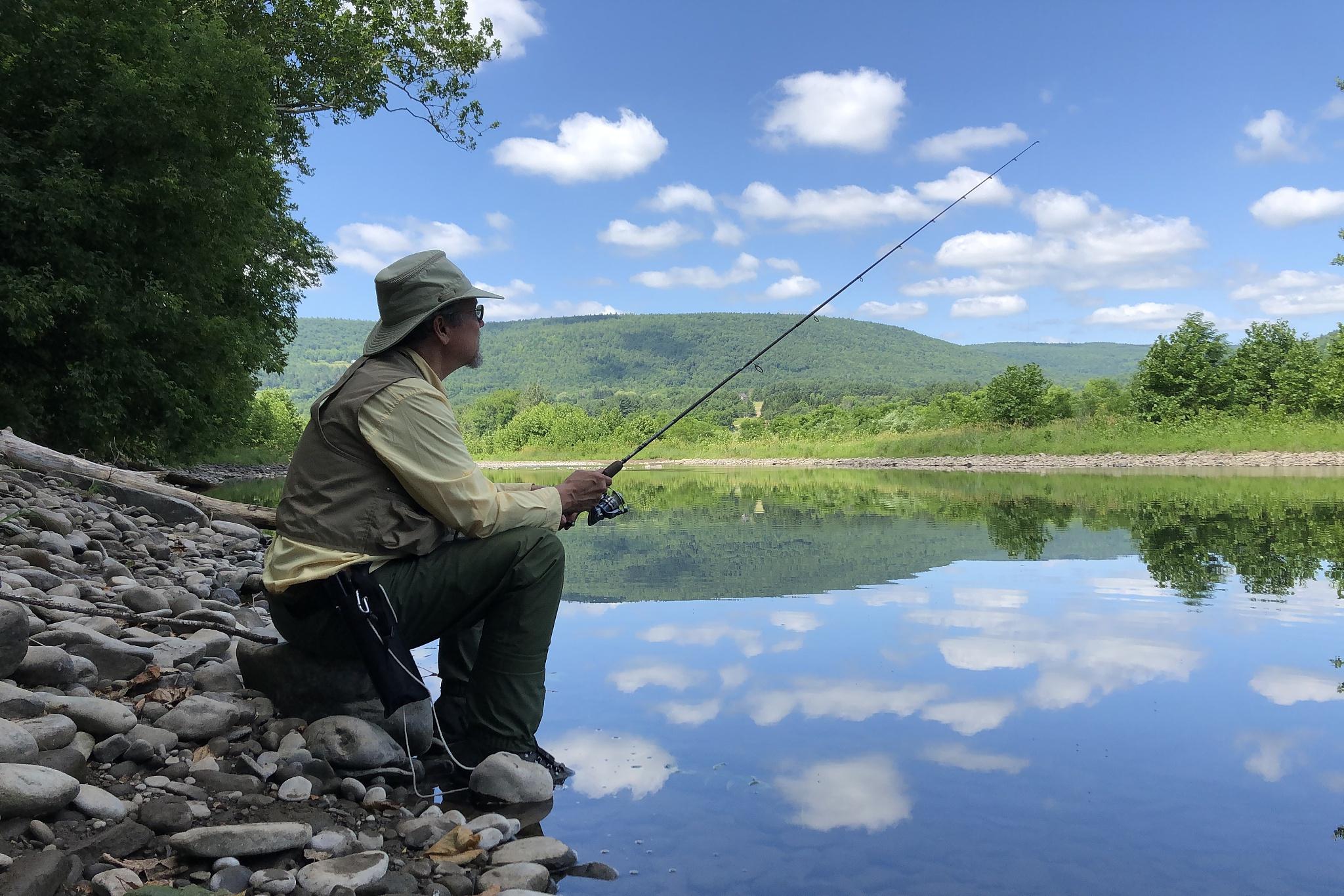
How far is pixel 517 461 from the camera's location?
54.1 m

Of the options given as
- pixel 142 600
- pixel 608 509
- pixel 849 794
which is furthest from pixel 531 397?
pixel 849 794

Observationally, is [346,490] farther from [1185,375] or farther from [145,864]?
[1185,375]

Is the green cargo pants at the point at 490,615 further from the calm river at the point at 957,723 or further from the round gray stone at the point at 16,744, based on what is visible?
the round gray stone at the point at 16,744

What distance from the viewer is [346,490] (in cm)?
287

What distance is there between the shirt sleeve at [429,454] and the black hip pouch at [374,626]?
28 centimetres

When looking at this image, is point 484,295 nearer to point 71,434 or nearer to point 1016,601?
point 1016,601

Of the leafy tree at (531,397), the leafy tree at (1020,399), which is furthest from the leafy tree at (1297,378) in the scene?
the leafy tree at (531,397)

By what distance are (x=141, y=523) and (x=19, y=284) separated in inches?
188

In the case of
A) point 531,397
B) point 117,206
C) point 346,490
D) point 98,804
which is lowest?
point 98,804

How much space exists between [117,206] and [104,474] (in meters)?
4.67

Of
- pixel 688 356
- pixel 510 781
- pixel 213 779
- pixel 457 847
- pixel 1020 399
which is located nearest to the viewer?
pixel 457 847

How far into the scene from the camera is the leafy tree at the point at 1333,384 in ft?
89.8

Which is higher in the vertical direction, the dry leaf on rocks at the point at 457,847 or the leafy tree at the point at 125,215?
the leafy tree at the point at 125,215

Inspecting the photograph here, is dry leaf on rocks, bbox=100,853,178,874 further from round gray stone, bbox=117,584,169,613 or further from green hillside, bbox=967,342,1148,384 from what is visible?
green hillside, bbox=967,342,1148,384
